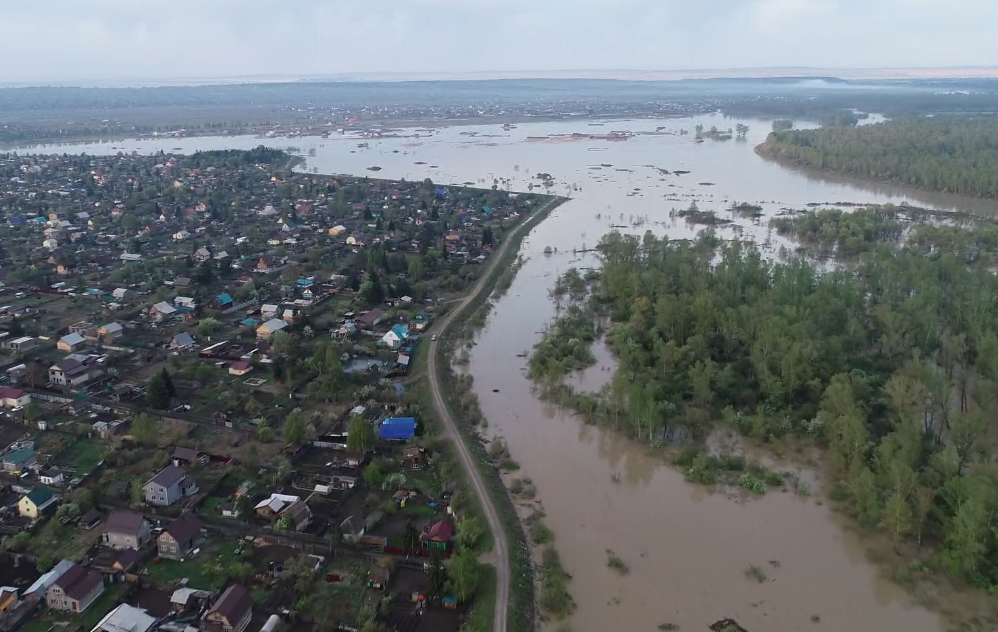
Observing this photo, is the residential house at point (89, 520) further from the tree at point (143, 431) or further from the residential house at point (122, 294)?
the residential house at point (122, 294)

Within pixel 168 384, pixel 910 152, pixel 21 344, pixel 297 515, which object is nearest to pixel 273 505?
pixel 297 515

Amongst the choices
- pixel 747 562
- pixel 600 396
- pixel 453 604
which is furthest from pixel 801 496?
pixel 453 604

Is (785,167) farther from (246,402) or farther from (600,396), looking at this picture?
(246,402)

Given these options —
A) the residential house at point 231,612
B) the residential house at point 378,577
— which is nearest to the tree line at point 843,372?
the residential house at point 378,577

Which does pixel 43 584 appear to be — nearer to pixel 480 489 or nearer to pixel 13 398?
pixel 480 489

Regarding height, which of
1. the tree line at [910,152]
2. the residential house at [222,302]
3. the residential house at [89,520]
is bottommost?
the residential house at [89,520]

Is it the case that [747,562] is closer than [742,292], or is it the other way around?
[747,562]

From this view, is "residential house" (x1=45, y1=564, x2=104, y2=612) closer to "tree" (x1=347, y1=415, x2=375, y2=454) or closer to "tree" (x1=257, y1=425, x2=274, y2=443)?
"tree" (x1=257, y1=425, x2=274, y2=443)
